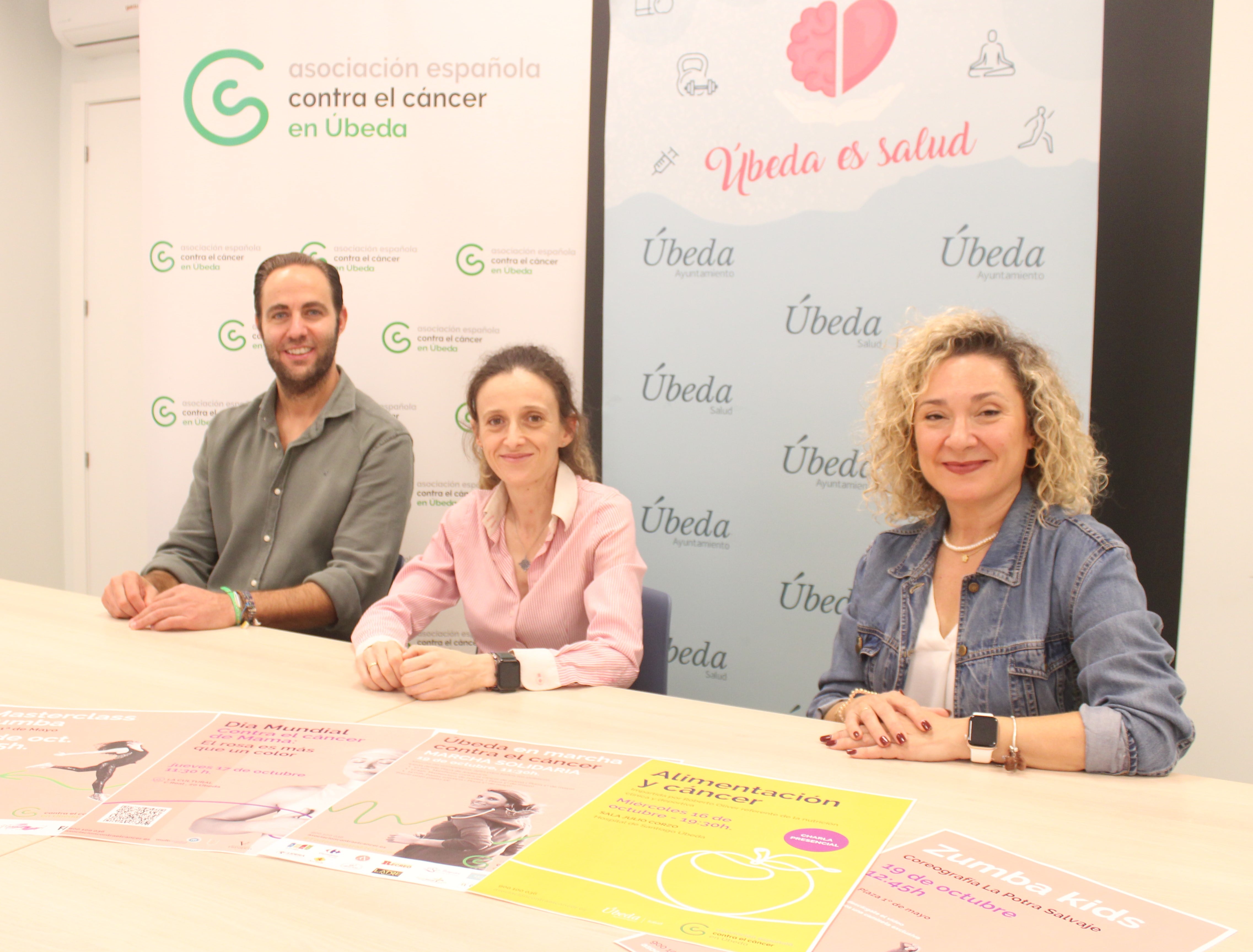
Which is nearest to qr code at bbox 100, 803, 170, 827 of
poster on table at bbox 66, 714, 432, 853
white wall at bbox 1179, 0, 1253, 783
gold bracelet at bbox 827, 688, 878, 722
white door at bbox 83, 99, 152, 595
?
poster on table at bbox 66, 714, 432, 853

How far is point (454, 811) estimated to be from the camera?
1.12 m

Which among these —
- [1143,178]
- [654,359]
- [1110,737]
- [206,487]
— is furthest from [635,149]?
[1110,737]

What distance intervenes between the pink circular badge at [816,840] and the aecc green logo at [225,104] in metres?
3.05

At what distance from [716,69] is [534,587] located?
1736 mm

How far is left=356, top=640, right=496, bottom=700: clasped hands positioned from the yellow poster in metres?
0.49

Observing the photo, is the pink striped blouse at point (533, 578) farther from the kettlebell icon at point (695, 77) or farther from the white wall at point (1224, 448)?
the white wall at point (1224, 448)

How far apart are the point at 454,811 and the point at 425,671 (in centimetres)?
51

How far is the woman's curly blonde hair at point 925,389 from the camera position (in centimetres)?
160

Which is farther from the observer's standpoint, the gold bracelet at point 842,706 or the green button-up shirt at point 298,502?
the green button-up shirt at point 298,502

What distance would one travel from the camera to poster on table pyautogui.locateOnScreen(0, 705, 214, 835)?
1137 millimetres

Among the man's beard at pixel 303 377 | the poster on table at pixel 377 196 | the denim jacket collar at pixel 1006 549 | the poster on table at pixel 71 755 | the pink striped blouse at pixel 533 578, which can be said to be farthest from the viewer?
the poster on table at pixel 377 196

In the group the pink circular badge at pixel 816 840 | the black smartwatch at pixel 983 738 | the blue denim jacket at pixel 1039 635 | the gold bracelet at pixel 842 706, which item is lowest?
the gold bracelet at pixel 842 706

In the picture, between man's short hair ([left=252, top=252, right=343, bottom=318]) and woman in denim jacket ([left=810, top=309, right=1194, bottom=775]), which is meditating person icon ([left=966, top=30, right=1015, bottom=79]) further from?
man's short hair ([left=252, top=252, right=343, bottom=318])

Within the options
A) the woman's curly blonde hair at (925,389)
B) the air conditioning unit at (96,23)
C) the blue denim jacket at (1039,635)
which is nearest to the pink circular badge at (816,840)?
the blue denim jacket at (1039,635)
